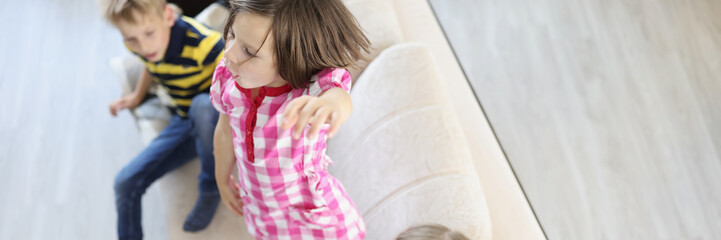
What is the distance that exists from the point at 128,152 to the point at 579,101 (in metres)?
1.82

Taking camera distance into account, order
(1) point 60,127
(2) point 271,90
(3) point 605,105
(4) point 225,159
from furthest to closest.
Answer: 1. (3) point 605,105
2. (1) point 60,127
3. (4) point 225,159
4. (2) point 271,90

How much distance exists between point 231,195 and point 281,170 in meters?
0.27

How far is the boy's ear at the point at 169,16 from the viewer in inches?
53.9

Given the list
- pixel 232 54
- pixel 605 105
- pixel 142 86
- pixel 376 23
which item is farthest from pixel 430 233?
pixel 605 105

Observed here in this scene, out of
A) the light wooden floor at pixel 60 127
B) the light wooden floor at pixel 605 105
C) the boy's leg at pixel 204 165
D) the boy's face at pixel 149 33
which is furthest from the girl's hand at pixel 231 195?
the light wooden floor at pixel 605 105

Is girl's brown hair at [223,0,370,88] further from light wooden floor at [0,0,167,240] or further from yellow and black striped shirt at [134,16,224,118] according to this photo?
light wooden floor at [0,0,167,240]

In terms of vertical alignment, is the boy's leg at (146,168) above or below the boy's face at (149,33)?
below

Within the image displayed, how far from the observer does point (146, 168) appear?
4.68 feet

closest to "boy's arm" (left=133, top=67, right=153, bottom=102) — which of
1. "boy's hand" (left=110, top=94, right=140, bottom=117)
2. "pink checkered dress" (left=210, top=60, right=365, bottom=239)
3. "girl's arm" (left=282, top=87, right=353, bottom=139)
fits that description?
"boy's hand" (left=110, top=94, right=140, bottom=117)

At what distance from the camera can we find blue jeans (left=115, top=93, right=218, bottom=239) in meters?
1.39

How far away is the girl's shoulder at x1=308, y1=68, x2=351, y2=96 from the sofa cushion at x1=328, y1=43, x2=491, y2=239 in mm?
363

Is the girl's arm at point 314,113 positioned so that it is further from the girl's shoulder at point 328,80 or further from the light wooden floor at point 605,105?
the light wooden floor at point 605,105

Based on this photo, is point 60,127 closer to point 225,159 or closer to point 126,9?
point 126,9

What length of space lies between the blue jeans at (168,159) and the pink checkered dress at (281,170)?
10.1 inches
